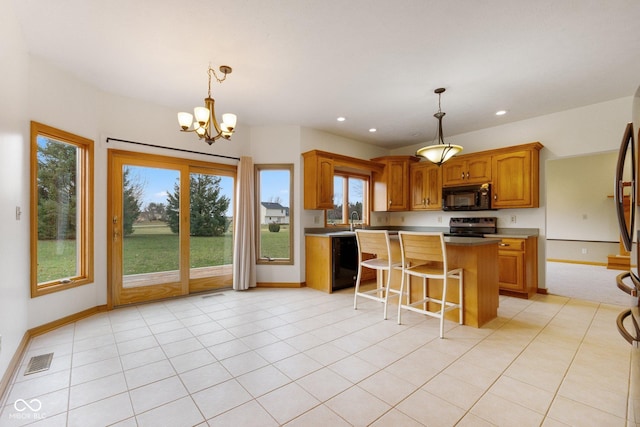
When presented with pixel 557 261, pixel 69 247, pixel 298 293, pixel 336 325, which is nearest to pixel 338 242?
pixel 298 293

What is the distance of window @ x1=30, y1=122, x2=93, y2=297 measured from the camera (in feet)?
9.12

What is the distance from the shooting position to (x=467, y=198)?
4738 millimetres

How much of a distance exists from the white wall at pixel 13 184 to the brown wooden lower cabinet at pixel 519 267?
5.31m

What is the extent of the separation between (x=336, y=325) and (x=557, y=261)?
292 inches

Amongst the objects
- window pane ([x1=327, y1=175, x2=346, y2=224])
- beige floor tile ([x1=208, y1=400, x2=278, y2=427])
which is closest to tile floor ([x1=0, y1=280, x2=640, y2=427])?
beige floor tile ([x1=208, y1=400, x2=278, y2=427])

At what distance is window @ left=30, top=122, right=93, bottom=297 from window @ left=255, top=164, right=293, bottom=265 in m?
2.21

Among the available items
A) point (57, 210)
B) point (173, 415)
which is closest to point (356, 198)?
point (57, 210)

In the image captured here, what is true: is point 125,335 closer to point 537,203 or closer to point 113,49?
point 113,49

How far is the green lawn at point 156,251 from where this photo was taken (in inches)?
118

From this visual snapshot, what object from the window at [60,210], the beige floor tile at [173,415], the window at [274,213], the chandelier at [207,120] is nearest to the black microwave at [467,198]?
the window at [274,213]

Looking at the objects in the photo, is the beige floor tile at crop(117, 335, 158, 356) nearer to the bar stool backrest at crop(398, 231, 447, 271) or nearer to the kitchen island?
the bar stool backrest at crop(398, 231, 447, 271)

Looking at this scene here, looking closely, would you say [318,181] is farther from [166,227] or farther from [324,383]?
[324,383]

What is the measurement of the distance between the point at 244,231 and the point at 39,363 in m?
2.60

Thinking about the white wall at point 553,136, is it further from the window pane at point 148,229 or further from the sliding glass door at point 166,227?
the window pane at point 148,229
